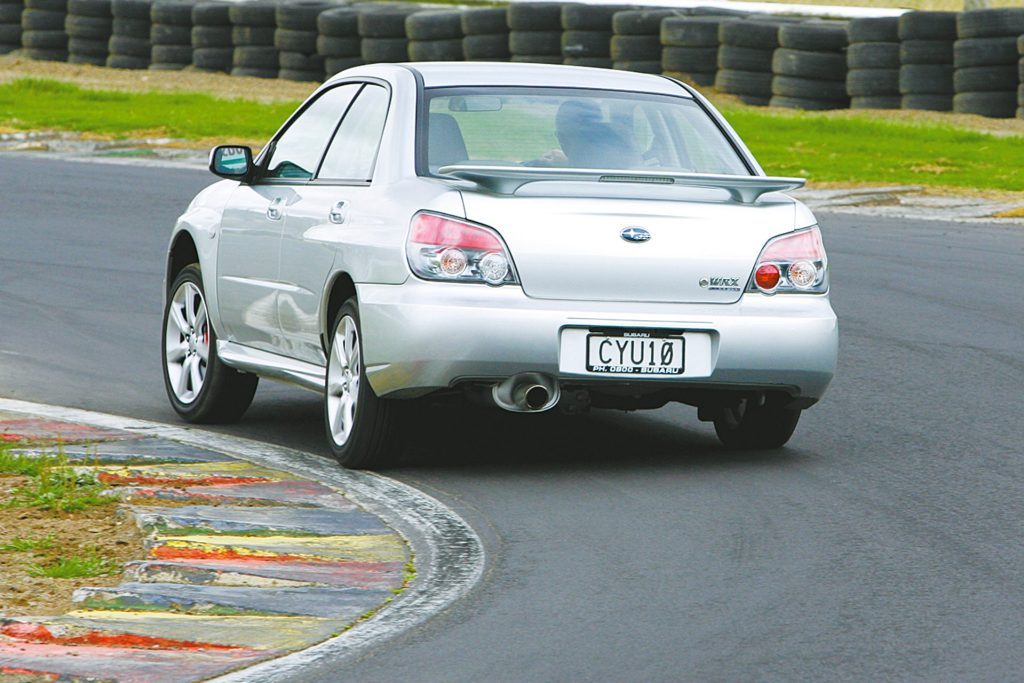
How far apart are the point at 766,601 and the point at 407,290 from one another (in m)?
2.13

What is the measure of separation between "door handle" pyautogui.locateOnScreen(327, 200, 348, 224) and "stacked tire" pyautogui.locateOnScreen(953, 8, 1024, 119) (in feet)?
56.7

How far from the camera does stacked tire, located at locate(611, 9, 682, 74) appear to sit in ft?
90.8

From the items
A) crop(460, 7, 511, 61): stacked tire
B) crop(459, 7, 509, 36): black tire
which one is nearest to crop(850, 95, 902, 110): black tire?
crop(460, 7, 511, 61): stacked tire

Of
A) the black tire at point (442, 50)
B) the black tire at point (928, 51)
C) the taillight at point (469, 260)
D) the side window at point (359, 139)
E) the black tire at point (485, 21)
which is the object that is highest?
the side window at point (359, 139)

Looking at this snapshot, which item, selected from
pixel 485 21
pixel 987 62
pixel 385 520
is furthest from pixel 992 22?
pixel 385 520

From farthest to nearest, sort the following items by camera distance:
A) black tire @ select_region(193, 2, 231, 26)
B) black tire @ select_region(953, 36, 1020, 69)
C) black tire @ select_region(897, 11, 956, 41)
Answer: black tire @ select_region(193, 2, 231, 26)
black tire @ select_region(897, 11, 956, 41)
black tire @ select_region(953, 36, 1020, 69)

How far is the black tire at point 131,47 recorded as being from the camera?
33.5 m

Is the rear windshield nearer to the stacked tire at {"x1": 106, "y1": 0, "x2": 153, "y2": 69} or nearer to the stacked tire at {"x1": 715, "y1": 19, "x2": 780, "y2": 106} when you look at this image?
the stacked tire at {"x1": 715, "y1": 19, "x2": 780, "y2": 106}

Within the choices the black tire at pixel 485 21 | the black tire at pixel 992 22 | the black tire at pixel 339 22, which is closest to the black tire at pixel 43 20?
the black tire at pixel 339 22

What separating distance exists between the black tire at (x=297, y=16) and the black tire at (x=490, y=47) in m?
3.71

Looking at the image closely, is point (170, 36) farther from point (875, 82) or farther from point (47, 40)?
point (875, 82)

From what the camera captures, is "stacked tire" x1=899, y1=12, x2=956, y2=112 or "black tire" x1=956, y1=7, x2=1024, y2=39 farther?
"stacked tire" x1=899, y1=12, x2=956, y2=112

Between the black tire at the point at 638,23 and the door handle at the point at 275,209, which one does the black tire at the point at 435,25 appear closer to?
the black tire at the point at 638,23

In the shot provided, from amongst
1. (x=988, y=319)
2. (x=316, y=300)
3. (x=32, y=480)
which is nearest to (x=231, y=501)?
(x=32, y=480)
